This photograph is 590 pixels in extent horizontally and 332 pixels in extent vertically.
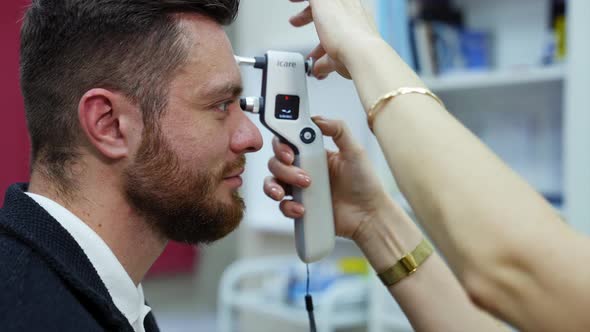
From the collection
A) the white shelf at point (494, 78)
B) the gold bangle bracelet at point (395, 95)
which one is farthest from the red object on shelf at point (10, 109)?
the gold bangle bracelet at point (395, 95)

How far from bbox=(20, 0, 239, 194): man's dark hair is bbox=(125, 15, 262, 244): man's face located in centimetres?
3

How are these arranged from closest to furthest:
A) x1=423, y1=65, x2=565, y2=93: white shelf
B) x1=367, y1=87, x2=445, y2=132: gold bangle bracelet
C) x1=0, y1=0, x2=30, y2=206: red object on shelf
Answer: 1. x1=367, y1=87, x2=445, y2=132: gold bangle bracelet
2. x1=423, y1=65, x2=565, y2=93: white shelf
3. x1=0, y1=0, x2=30, y2=206: red object on shelf

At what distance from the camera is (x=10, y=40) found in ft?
10.2

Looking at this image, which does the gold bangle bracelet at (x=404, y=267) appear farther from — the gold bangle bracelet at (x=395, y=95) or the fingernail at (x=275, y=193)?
the gold bangle bracelet at (x=395, y=95)

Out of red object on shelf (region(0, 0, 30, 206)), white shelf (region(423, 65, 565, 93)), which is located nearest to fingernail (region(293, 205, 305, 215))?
white shelf (region(423, 65, 565, 93))

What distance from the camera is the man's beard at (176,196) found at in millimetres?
1037

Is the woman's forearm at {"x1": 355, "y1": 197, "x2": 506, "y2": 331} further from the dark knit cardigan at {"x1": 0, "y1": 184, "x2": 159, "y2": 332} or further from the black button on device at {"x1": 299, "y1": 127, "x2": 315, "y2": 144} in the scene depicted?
the dark knit cardigan at {"x1": 0, "y1": 184, "x2": 159, "y2": 332}

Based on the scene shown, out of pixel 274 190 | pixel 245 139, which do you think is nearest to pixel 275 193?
Answer: pixel 274 190

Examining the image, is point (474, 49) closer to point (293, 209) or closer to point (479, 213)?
point (293, 209)

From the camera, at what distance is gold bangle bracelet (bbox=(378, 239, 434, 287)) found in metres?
1.11

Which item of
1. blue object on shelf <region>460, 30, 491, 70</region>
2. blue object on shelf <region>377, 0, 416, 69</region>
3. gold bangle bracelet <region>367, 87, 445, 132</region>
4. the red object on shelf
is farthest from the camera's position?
the red object on shelf

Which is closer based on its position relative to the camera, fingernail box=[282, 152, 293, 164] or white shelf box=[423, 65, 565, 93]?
fingernail box=[282, 152, 293, 164]

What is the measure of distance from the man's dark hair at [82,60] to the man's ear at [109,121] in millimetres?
17

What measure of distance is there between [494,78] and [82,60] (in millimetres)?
1467
